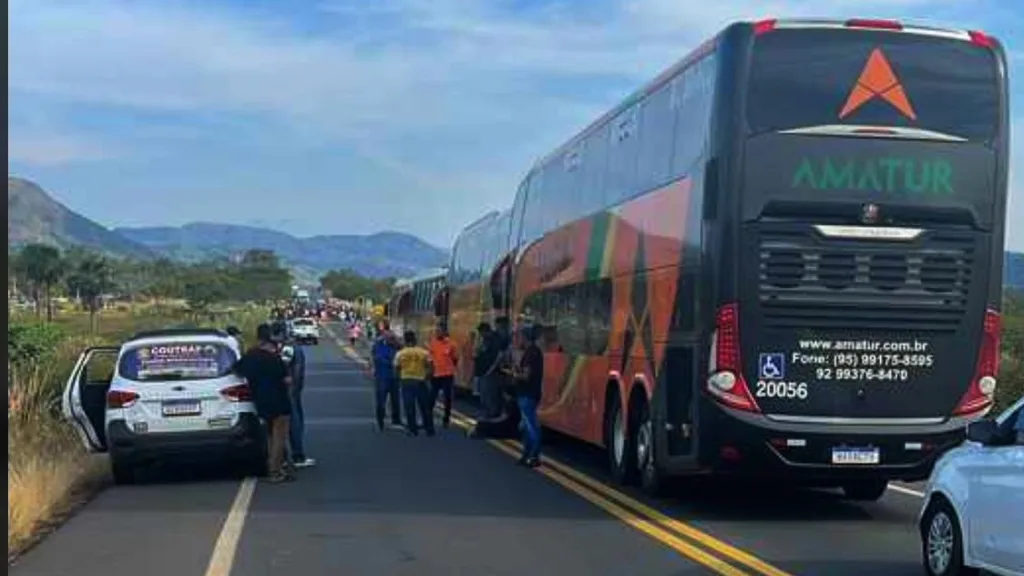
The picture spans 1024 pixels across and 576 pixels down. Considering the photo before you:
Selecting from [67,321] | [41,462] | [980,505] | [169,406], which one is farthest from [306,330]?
[980,505]

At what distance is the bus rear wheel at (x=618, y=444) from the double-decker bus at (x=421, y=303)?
20.8 meters

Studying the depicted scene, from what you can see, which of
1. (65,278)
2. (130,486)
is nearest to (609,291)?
(130,486)

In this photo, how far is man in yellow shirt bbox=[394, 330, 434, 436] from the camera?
77.6 ft

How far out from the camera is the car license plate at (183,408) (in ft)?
54.2

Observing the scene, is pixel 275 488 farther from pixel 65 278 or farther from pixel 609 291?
pixel 65 278

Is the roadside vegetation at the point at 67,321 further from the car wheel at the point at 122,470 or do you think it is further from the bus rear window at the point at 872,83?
the bus rear window at the point at 872,83

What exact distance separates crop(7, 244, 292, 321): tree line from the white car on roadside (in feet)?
59.3

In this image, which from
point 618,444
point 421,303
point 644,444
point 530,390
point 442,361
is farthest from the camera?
point 421,303

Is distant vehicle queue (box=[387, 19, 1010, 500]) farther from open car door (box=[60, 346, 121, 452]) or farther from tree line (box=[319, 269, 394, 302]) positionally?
tree line (box=[319, 269, 394, 302])

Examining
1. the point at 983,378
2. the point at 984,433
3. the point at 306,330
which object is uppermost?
the point at 306,330

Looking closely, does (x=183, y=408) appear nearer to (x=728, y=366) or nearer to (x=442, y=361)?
(x=728, y=366)

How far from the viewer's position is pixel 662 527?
1284 centimetres

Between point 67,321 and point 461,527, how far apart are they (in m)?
71.9

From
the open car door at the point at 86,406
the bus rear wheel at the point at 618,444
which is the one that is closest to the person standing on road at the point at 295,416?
the open car door at the point at 86,406
